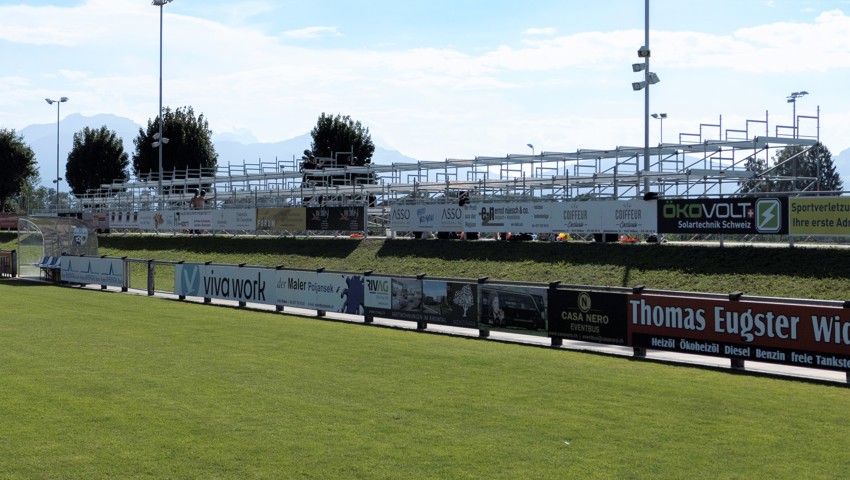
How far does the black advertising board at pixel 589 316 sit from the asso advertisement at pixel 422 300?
97.2 inches

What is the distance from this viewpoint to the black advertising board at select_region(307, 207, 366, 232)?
4453cm

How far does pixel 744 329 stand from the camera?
16.2 metres

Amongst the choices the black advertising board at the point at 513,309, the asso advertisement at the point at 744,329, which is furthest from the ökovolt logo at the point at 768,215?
the asso advertisement at the point at 744,329

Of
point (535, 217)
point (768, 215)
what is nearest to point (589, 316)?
point (768, 215)

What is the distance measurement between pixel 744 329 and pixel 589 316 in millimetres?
3479

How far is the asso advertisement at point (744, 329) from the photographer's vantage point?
49.3ft

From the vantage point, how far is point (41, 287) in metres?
36.3

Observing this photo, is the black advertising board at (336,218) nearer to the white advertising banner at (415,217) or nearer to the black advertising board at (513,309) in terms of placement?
the white advertising banner at (415,217)

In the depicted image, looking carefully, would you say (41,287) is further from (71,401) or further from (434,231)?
(71,401)

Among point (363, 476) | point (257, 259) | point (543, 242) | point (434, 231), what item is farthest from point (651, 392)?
point (257, 259)

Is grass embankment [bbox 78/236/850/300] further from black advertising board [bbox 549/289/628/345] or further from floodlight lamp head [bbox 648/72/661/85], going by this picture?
black advertising board [bbox 549/289/628/345]

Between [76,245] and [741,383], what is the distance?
35797 millimetres

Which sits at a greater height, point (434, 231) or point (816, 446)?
point (434, 231)

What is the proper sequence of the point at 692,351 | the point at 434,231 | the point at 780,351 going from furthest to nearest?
the point at 434,231 → the point at 692,351 → the point at 780,351
